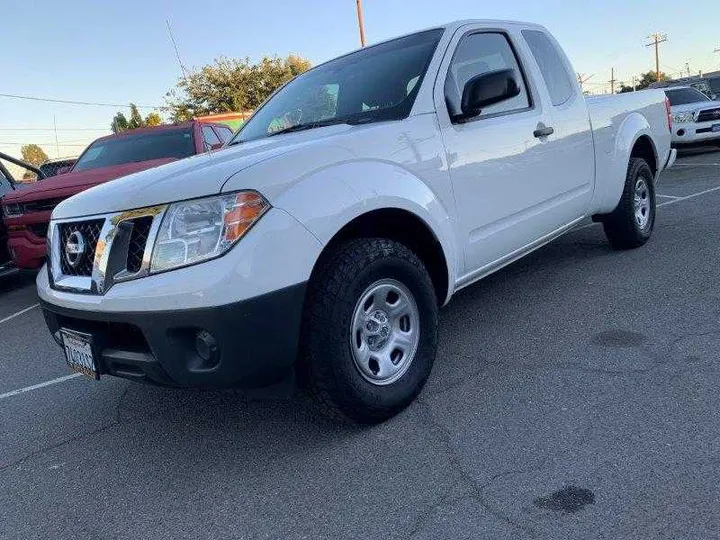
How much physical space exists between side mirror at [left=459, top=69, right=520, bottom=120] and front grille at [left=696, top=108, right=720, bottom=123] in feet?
40.1

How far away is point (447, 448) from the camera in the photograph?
254 cm

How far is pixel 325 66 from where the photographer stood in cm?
409

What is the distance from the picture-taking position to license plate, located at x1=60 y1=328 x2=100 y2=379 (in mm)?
2566

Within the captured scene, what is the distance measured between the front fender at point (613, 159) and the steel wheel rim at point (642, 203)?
0.39m

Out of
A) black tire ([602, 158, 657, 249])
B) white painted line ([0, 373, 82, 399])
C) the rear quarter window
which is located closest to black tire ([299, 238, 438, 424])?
the rear quarter window

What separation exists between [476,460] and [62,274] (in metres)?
2.02

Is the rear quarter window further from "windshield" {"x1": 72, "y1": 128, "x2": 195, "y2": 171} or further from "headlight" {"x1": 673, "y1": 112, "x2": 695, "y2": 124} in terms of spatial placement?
"headlight" {"x1": 673, "y1": 112, "x2": 695, "y2": 124}

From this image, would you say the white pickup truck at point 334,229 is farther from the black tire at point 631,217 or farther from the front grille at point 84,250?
the black tire at point 631,217

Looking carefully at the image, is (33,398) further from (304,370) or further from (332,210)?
(332,210)

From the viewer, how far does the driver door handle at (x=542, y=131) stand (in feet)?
12.3

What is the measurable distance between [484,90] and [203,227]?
1.65 metres

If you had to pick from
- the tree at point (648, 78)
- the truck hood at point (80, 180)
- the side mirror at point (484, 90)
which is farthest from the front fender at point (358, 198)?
the tree at point (648, 78)

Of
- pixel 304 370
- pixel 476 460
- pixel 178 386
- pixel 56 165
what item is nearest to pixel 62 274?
pixel 178 386

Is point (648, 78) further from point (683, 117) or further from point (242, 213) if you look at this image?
point (242, 213)
